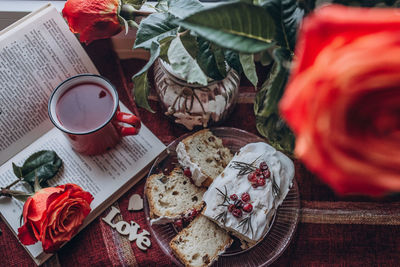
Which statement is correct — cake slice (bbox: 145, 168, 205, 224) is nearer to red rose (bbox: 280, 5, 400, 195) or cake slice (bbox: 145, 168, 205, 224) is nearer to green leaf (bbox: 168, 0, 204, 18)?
green leaf (bbox: 168, 0, 204, 18)

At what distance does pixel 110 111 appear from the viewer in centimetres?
71

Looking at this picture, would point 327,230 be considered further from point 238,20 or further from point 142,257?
point 238,20

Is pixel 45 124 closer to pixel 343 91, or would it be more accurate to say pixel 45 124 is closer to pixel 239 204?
pixel 239 204

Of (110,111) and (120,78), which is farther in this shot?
(120,78)

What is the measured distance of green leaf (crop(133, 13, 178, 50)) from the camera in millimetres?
513

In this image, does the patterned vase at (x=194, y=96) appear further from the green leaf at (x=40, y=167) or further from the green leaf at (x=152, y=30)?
the green leaf at (x=40, y=167)

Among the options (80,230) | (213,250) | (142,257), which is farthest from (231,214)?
(80,230)

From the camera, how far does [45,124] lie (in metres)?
0.82

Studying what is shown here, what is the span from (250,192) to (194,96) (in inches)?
8.1

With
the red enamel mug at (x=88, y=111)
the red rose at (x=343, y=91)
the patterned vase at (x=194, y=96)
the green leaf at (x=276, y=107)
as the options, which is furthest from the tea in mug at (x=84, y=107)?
the red rose at (x=343, y=91)

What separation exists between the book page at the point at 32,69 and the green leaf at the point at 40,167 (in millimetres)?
57

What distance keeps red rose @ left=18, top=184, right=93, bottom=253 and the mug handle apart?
147 millimetres

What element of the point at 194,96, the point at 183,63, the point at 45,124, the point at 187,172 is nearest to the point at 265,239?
the point at 187,172

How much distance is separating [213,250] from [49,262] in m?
0.33
